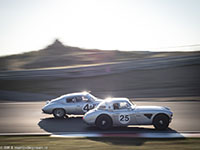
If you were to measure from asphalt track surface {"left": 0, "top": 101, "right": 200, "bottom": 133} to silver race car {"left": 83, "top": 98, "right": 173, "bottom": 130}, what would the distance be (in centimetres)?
29

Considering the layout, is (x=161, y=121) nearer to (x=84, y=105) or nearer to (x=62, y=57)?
(x=84, y=105)

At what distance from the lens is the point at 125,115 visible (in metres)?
9.98

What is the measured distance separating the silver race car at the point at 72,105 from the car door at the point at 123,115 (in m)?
2.62

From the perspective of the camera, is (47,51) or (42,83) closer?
(42,83)

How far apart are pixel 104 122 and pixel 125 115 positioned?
0.87 meters

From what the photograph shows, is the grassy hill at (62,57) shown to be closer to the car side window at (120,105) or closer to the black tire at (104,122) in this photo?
the car side window at (120,105)

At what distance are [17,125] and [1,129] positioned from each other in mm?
840

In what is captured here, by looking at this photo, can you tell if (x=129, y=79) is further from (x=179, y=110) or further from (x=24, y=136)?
(x=24, y=136)

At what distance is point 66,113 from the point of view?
1297cm

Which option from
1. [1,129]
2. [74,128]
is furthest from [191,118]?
[1,129]

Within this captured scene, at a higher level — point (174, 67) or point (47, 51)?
point (47, 51)

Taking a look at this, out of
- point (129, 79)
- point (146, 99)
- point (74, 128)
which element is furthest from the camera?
point (129, 79)

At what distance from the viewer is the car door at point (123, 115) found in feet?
32.6

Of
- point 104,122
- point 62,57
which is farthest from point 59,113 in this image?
point 62,57
